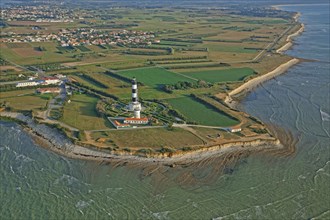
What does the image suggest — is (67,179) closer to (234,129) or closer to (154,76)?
(234,129)

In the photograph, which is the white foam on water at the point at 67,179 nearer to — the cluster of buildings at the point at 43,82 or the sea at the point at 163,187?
the sea at the point at 163,187

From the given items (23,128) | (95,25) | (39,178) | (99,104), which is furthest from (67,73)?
(95,25)

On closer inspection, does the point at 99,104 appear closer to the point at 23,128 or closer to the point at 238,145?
the point at 23,128

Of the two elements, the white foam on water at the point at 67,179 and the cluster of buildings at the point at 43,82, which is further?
the cluster of buildings at the point at 43,82

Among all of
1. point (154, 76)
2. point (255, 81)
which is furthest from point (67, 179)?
point (255, 81)

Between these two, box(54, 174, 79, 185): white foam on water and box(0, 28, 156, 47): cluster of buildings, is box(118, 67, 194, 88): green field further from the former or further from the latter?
box(54, 174, 79, 185): white foam on water

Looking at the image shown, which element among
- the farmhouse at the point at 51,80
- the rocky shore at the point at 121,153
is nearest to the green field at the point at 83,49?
the farmhouse at the point at 51,80

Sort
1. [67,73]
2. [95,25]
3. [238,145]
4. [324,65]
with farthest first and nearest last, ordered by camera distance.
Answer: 1. [95,25]
2. [324,65]
3. [67,73]
4. [238,145]
